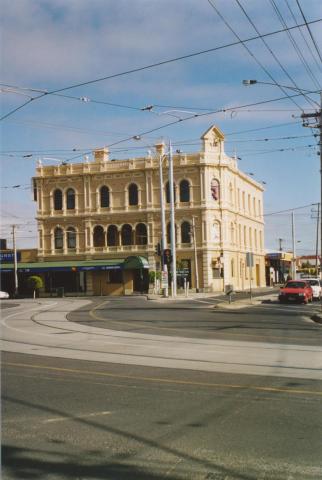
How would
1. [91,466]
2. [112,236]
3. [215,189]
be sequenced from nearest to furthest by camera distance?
[91,466], [215,189], [112,236]

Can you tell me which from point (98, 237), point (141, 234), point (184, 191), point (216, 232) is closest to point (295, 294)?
point (216, 232)

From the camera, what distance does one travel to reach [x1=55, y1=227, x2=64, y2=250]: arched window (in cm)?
6425

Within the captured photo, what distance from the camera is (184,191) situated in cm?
6097

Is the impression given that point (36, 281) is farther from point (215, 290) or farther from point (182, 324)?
point (182, 324)

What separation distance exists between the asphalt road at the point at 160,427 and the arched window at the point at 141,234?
51.6 metres

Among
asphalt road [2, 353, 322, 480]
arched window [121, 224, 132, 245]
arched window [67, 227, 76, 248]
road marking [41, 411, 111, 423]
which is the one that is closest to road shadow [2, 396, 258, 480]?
asphalt road [2, 353, 322, 480]

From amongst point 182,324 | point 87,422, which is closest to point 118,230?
Answer: point 182,324

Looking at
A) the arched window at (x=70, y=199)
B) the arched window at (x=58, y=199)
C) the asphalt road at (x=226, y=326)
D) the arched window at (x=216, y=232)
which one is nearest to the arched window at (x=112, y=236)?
the arched window at (x=70, y=199)

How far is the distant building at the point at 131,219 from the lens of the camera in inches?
2359

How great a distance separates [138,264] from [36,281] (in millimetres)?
9698

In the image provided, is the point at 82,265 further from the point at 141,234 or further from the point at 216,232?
the point at 216,232

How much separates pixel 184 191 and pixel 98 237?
10.5 m

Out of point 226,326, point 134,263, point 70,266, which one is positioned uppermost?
point 134,263

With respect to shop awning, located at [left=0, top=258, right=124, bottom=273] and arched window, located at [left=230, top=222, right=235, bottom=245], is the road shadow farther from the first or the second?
arched window, located at [left=230, top=222, right=235, bottom=245]
